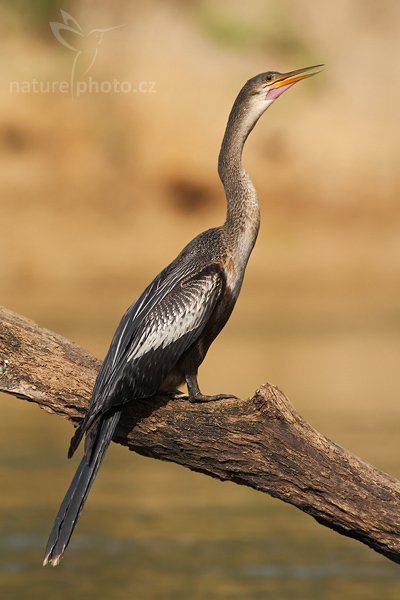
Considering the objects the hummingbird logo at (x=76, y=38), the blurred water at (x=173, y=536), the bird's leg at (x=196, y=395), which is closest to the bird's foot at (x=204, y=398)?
the bird's leg at (x=196, y=395)

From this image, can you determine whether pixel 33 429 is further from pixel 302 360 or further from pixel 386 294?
pixel 386 294

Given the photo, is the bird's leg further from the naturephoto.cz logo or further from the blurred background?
the naturephoto.cz logo

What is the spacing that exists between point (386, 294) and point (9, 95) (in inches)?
271

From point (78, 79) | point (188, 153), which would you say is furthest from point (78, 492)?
point (78, 79)

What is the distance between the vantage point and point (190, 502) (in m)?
9.02

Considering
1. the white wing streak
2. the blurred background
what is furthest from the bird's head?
the blurred background

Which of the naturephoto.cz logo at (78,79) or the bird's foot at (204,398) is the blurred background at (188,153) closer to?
the naturephoto.cz logo at (78,79)

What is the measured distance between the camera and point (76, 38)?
2555 centimetres

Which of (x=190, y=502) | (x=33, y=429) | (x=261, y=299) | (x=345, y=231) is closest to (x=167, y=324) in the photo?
(x=190, y=502)

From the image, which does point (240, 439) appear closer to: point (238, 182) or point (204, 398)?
point (204, 398)

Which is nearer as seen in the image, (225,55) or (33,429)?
(33,429)

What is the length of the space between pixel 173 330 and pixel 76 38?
21510 mm

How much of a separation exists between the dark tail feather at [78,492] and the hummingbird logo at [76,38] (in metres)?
20.6

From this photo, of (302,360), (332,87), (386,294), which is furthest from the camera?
(332,87)
